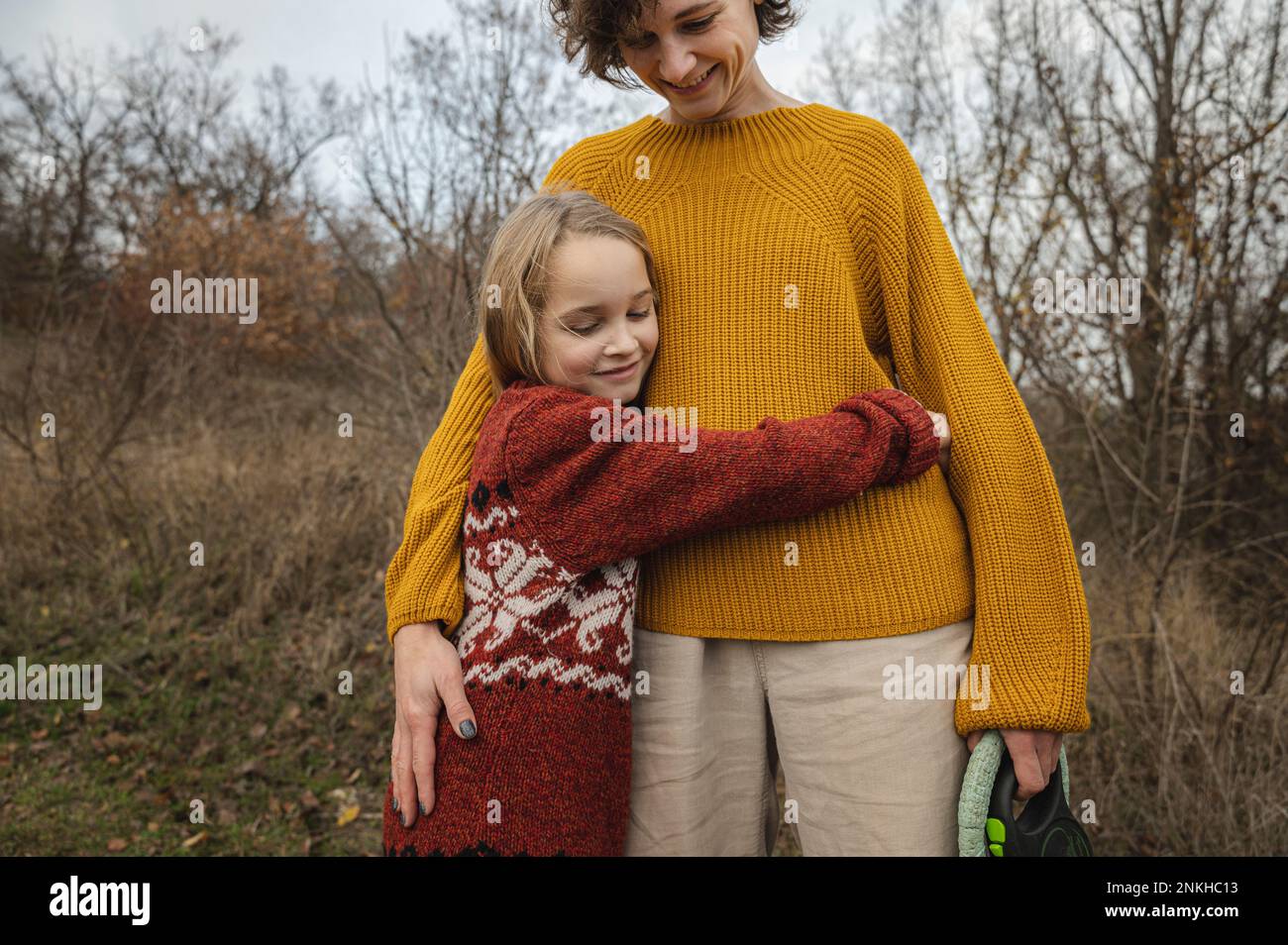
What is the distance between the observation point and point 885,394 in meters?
1.55

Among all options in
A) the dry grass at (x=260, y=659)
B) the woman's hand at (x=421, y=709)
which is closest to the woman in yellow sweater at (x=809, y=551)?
the woman's hand at (x=421, y=709)

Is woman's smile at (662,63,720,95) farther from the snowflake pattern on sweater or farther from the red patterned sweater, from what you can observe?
the snowflake pattern on sweater

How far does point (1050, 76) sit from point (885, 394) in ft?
13.4

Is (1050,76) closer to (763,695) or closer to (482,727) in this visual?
(763,695)

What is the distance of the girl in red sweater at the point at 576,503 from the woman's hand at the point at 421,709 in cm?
2

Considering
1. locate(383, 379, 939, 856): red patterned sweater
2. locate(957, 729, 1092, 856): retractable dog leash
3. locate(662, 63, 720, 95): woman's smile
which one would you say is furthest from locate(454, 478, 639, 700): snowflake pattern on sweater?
locate(662, 63, 720, 95): woman's smile

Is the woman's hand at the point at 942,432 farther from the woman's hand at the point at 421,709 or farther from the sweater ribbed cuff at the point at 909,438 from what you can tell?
the woman's hand at the point at 421,709

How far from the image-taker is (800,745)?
163cm

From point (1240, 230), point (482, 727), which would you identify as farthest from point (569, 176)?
point (1240, 230)

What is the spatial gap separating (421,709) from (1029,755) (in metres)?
0.98

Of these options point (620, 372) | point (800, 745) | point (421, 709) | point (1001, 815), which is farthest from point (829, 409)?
point (421, 709)

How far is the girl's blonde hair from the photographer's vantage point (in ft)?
5.15

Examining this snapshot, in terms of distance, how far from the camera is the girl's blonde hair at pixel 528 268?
5.15 ft

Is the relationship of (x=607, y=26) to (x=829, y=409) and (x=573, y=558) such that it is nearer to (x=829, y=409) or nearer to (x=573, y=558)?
(x=829, y=409)
